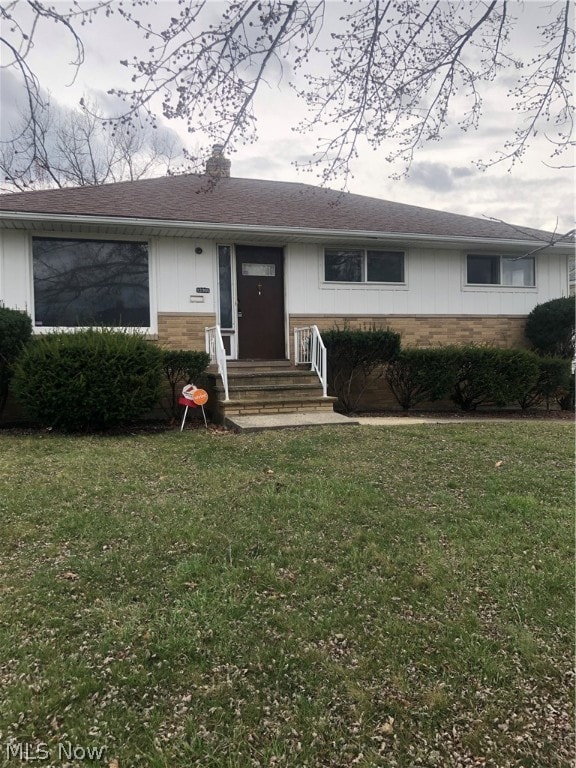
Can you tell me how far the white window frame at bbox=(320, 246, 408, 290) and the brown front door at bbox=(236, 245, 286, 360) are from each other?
867 mm

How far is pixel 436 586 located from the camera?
2904mm

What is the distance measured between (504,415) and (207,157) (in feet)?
23.7

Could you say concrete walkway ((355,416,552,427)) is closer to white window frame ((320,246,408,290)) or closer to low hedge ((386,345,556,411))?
low hedge ((386,345,556,411))

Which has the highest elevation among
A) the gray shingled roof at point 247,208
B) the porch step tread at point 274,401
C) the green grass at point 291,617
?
the gray shingled roof at point 247,208

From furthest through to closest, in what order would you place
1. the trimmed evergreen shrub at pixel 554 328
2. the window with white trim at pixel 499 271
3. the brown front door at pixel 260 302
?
1. the window with white trim at pixel 499 271
2. the trimmed evergreen shrub at pixel 554 328
3. the brown front door at pixel 260 302

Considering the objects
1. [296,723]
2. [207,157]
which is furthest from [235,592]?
[207,157]

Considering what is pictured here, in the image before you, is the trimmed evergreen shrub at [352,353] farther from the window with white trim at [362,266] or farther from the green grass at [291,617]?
the green grass at [291,617]

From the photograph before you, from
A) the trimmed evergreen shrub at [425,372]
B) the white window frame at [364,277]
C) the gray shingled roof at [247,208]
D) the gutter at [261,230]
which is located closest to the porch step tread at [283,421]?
the trimmed evergreen shrub at [425,372]

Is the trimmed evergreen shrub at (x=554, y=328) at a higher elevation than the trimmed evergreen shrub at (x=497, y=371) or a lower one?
higher

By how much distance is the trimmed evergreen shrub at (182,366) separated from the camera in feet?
27.1

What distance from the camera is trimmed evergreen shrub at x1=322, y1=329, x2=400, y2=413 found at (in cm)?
924

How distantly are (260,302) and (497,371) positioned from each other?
15.3ft

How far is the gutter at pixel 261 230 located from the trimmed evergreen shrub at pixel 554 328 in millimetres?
1254

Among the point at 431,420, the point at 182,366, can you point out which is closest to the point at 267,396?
the point at 182,366
